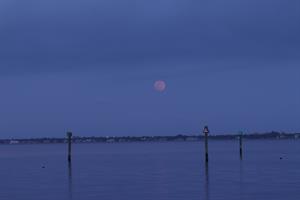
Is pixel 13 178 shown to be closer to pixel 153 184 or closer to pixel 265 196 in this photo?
pixel 153 184

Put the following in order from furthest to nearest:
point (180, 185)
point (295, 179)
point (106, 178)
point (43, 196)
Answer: point (106, 178), point (295, 179), point (180, 185), point (43, 196)

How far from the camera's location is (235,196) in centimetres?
3997

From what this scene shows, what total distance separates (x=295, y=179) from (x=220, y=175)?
28.3ft

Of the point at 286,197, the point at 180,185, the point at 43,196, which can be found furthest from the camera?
the point at 180,185

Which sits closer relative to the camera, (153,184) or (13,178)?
(153,184)

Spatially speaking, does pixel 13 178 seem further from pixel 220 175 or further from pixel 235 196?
pixel 235 196

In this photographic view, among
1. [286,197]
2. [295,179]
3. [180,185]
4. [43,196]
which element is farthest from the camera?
[295,179]

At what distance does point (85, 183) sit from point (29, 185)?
4280 mm

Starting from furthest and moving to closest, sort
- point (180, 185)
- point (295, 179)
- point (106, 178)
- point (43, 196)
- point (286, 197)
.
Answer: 1. point (106, 178)
2. point (295, 179)
3. point (180, 185)
4. point (43, 196)
5. point (286, 197)

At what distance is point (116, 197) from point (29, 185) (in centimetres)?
1276

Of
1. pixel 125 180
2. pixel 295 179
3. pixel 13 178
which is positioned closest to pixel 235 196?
pixel 295 179

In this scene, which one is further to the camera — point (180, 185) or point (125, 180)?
point (125, 180)

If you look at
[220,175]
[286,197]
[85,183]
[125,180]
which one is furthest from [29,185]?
[286,197]

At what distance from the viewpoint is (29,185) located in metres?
51.9
